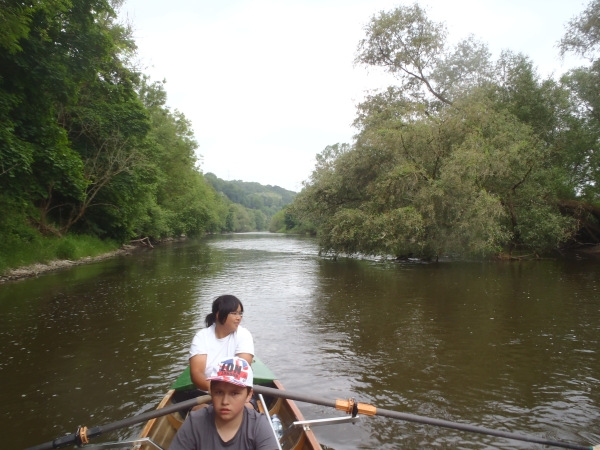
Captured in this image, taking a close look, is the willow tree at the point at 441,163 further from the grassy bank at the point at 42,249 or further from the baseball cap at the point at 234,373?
the baseball cap at the point at 234,373

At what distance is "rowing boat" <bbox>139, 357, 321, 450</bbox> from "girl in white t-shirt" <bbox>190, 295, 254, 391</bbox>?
0.56m

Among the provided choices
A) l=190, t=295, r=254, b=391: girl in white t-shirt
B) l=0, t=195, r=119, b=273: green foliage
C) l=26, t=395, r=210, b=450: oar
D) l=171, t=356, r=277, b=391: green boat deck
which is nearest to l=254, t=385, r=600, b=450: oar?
l=190, t=295, r=254, b=391: girl in white t-shirt

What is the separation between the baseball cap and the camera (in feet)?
8.55

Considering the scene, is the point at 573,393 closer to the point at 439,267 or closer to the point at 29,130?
the point at 439,267

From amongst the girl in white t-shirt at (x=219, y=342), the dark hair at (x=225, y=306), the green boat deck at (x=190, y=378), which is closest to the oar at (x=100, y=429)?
the girl in white t-shirt at (x=219, y=342)

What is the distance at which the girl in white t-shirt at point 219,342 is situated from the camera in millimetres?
4484

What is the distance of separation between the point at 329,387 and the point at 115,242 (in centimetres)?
2680

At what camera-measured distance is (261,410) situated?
179 inches

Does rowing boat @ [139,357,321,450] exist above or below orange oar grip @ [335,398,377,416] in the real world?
below

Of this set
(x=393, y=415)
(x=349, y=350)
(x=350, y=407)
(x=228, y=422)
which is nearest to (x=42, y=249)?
(x=349, y=350)

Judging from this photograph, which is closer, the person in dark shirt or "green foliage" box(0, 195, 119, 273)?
the person in dark shirt

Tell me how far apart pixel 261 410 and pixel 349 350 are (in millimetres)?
4140

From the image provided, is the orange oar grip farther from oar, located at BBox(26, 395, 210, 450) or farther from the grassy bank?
the grassy bank

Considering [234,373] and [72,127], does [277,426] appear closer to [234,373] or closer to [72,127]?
[234,373]
